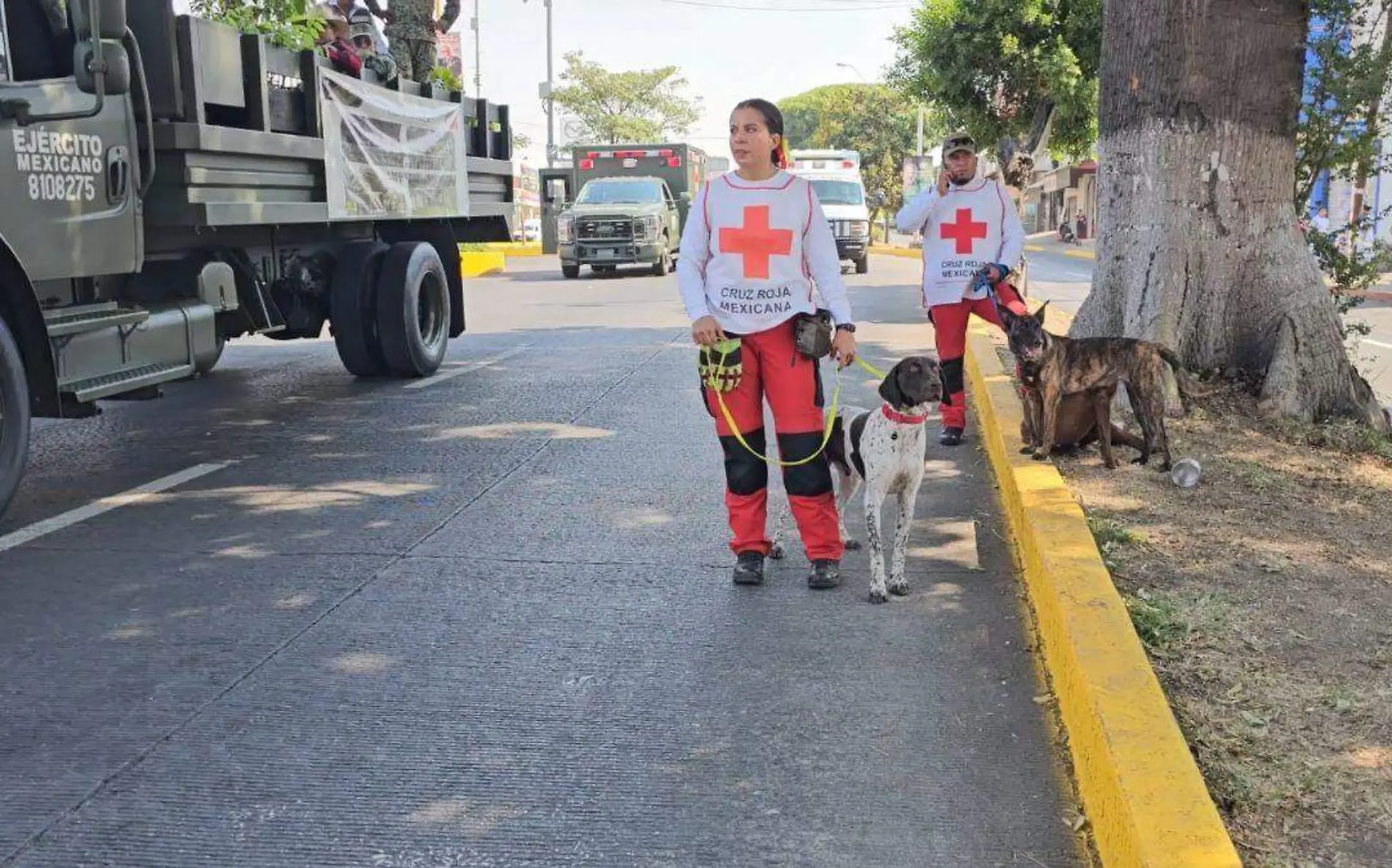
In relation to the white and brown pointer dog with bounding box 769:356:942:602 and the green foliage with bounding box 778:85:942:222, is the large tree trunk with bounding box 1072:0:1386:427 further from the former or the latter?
the green foliage with bounding box 778:85:942:222

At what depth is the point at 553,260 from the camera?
3412cm

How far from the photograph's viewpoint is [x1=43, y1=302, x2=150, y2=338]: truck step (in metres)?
6.21

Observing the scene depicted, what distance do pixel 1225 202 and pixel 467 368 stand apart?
638cm

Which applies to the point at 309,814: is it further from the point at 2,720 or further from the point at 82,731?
the point at 2,720

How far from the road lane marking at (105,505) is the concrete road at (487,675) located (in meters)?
0.03

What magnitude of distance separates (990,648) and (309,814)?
7.44 feet

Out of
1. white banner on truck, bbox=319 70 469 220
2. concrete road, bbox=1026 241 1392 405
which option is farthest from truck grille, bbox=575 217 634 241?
white banner on truck, bbox=319 70 469 220

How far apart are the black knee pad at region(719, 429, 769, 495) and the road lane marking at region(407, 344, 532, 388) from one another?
18.4 ft

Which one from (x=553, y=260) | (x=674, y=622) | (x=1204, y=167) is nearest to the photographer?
(x=674, y=622)

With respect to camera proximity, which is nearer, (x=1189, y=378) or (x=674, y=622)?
(x=674, y=622)

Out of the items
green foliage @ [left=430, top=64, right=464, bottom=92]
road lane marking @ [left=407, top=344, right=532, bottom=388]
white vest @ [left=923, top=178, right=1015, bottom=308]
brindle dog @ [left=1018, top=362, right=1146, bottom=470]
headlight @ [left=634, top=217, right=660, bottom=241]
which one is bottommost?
road lane marking @ [left=407, top=344, right=532, bottom=388]

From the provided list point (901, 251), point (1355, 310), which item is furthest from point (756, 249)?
point (901, 251)

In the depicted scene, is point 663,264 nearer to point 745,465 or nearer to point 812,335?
point 745,465

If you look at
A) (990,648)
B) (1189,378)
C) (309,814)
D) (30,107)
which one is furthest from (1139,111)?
(309,814)
